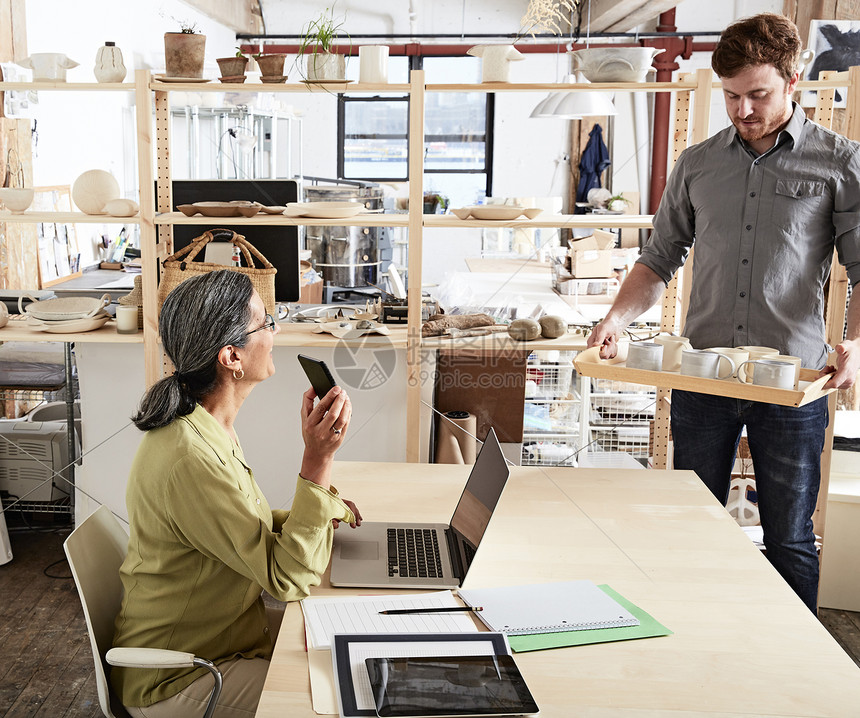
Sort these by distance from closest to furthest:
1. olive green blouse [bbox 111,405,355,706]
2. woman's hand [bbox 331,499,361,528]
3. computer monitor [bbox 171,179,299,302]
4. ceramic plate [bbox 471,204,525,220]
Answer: olive green blouse [bbox 111,405,355,706] → woman's hand [bbox 331,499,361,528] → ceramic plate [bbox 471,204,525,220] → computer monitor [bbox 171,179,299,302]

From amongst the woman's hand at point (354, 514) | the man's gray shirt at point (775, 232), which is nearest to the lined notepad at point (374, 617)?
the woman's hand at point (354, 514)

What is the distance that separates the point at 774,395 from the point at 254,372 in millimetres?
1091

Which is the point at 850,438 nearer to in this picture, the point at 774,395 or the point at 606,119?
the point at 774,395

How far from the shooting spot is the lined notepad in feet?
4.50

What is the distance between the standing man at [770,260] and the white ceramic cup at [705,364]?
25 cm

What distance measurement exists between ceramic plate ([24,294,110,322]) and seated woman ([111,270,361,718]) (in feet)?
5.64

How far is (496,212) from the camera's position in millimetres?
2973

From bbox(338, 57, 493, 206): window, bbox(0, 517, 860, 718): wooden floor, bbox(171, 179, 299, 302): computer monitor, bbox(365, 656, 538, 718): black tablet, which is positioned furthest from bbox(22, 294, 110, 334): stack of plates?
bbox(338, 57, 493, 206): window

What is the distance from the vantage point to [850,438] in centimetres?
313

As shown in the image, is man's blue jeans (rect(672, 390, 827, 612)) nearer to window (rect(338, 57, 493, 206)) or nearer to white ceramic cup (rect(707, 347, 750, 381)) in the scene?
white ceramic cup (rect(707, 347, 750, 381))

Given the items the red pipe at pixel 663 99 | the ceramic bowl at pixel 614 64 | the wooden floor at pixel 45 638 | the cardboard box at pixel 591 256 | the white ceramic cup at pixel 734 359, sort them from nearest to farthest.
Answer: the white ceramic cup at pixel 734 359 → the wooden floor at pixel 45 638 → the ceramic bowl at pixel 614 64 → the cardboard box at pixel 591 256 → the red pipe at pixel 663 99

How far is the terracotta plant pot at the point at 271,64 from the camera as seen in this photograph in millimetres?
2920

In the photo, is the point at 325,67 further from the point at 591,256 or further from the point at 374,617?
the point at 591,256

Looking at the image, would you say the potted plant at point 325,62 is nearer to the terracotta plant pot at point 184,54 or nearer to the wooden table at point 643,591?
the terracotta plant pot at point 184,54
